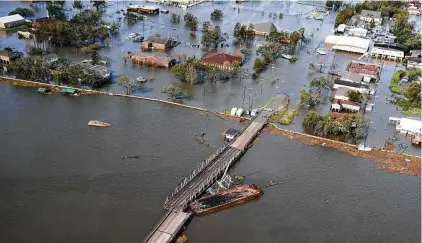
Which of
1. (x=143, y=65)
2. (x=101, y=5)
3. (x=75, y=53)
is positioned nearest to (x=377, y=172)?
(x=143, y=65)

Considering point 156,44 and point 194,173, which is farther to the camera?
point 156,44

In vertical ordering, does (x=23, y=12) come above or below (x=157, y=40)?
above

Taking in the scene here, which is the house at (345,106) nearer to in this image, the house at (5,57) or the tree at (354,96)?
the tree at (354,96)

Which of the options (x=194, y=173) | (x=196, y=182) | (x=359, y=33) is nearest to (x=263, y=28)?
(x=359, y=33)

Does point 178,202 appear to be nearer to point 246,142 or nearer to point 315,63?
point 246,142

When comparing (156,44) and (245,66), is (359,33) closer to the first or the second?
(245,66)

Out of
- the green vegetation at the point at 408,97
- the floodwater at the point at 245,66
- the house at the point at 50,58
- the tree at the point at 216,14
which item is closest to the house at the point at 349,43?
the floodwater at the point at 245,66

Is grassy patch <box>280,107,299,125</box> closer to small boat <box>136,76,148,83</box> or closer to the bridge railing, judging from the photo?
the bridge railing

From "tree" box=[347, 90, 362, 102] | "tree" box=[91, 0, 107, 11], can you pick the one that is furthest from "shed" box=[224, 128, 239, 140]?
"tree" box=[91, 0, 107, 11]
